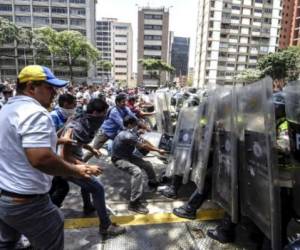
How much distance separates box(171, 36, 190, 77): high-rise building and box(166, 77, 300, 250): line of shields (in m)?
117

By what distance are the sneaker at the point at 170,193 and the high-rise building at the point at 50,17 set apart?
2134 inches

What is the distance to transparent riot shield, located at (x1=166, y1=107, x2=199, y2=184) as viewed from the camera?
367 centimetres

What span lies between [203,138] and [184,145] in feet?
2.09

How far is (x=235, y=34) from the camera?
208 ft

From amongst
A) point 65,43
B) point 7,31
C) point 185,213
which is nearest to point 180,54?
point 65,43

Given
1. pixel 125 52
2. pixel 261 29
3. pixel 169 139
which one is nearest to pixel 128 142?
pixel 169 139

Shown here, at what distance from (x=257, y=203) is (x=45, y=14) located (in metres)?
64.2

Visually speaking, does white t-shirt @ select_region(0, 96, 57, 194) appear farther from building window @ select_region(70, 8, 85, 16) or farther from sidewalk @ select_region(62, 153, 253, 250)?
building window @ select_region(70, 8, 85, 16)

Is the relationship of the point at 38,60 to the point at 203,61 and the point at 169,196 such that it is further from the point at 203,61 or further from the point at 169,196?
the point at 169,196

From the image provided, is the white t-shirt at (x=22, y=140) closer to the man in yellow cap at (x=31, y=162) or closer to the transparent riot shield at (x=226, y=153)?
the man in yellow cap at (x=31, y=162)

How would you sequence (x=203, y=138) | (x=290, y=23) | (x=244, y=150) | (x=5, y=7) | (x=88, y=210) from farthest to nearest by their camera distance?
1. (x=290, y=23)
2. (x=5, y=7)
3. (x=88, y=210)
4. (x=203, y=138)
5. (x=244, y=150)

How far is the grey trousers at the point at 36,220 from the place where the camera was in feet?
5.21

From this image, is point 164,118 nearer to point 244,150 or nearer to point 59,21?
point 244,150

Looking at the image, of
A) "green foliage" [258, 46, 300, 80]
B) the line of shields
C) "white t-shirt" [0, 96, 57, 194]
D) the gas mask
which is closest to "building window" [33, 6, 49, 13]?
"green foliage" [258, 46, 300, 80]
